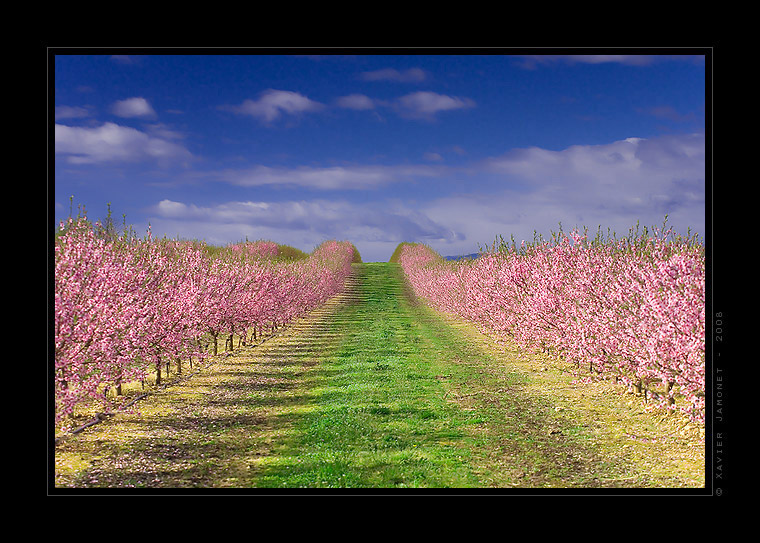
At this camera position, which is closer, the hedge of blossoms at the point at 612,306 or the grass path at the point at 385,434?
the grass path at the point at 385,434

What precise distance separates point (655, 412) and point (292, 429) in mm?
7446

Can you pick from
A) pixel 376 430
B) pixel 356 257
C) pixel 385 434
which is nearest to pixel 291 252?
pixel 356 257

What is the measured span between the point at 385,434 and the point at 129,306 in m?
5.46

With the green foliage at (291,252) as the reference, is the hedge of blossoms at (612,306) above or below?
below

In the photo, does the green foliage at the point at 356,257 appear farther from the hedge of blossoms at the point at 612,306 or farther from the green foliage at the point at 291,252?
the hedge of blossoms at the point at 612,306

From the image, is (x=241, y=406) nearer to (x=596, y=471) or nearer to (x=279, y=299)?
(x=596, y=471)

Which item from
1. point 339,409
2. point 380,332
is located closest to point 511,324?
point 380,332

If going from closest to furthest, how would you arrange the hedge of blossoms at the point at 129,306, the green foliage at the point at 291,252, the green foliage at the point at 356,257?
the hedge of blossoms at the point at 129,306, the green foliage at the point at 291,252, the green foliage at the point at 356,257

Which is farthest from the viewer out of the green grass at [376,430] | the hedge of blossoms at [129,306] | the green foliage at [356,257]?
the green foliage at [356,257]

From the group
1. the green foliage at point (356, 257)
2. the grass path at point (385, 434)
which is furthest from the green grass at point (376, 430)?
the green foliage at point (356, 257)

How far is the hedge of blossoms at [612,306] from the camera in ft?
28.6

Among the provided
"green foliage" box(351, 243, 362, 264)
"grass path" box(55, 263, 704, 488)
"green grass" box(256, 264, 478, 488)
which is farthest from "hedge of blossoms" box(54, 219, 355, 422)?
"green foliage" box(351, 243, 362, 264)

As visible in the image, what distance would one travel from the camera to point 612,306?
12.0m

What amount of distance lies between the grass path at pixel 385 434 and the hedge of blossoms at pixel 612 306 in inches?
38.1
